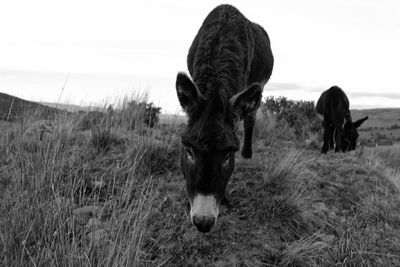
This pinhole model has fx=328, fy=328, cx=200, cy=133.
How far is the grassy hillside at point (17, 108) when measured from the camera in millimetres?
6835

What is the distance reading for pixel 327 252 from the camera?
3.92 m

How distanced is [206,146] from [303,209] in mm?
2256

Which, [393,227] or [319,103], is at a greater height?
[319,103]

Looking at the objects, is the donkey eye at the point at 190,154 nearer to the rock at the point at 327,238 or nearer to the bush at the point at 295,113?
the rock at the point at 327,238

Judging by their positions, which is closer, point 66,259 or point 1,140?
→ point 66,259

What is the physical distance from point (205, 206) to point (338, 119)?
29.3 feet

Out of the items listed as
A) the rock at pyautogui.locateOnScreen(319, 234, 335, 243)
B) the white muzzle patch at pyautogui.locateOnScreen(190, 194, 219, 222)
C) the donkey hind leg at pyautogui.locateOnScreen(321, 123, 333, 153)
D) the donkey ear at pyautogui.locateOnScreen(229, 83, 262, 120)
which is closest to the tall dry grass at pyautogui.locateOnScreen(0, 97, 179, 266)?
the white muzzle patch at pyautogui.locateOnScreen(190, 194, 219, 222)

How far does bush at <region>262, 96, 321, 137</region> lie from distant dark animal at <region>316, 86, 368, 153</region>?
2379 mm

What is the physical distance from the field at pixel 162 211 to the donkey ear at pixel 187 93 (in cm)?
104

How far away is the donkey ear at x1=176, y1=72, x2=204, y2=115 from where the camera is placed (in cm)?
340

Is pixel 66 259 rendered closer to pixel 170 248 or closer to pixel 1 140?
pixel 170 248

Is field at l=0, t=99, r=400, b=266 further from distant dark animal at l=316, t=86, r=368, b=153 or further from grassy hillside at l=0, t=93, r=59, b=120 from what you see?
distant dark animal at l=316, t=86, r=368, b=153

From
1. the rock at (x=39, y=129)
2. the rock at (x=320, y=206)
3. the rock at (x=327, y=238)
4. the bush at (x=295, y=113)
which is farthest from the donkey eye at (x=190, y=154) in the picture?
the bush at (x=295, y=113)

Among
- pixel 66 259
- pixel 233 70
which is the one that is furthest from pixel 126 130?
pixel 66 259
